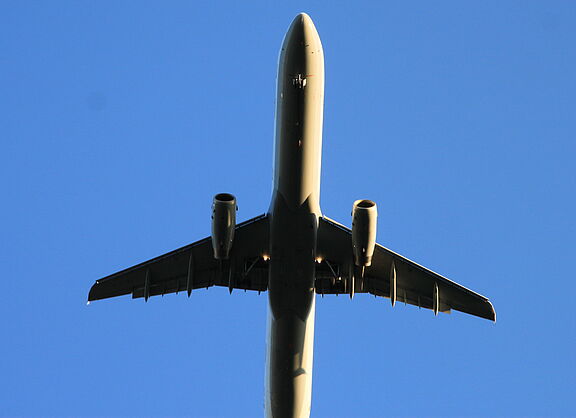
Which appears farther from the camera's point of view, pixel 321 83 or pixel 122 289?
pixel 122 289

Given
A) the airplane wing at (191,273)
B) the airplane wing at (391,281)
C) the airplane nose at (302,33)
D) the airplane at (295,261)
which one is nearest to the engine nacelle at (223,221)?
the airplane at (295,261)

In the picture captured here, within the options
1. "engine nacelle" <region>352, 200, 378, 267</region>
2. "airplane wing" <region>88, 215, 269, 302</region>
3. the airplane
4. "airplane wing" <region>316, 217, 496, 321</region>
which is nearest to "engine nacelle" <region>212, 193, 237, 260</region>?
the airplane

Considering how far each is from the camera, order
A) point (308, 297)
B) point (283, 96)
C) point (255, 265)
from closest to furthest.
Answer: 1. point (283, 96)
2. point (308, 297)
3. point (255, 265)

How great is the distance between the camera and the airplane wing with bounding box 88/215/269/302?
100 feet

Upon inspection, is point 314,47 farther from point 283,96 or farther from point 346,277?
point 346,277

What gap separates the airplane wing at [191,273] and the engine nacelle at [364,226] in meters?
3.66

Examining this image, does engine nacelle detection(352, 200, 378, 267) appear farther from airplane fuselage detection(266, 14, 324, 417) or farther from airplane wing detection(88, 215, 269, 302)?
airplane wing detection(88, 215, 269, 302)

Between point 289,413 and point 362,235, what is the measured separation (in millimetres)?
6711

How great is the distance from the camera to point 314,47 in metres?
26.9

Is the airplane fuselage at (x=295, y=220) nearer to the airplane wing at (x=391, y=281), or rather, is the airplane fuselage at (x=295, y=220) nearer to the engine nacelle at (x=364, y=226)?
the engine nacelle at (x=364, y=226)

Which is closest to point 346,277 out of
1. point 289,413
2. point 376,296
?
point 376,296

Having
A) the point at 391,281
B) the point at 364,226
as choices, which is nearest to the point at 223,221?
the point at 364,226

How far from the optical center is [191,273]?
3091cm

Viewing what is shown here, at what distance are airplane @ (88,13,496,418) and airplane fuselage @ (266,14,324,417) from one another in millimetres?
31
